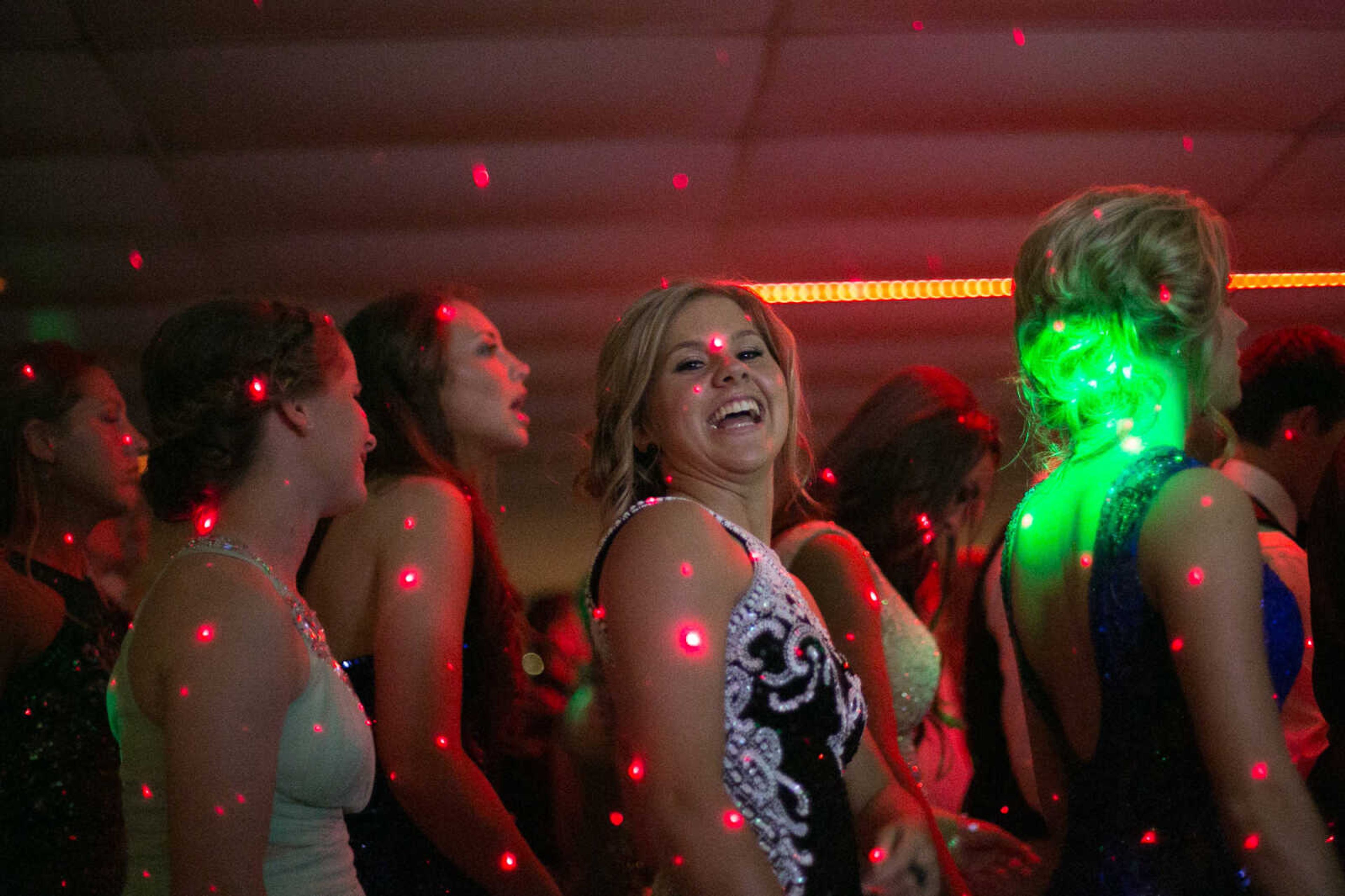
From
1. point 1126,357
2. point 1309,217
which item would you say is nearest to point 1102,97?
point 1309,217

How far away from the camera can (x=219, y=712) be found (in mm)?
1068

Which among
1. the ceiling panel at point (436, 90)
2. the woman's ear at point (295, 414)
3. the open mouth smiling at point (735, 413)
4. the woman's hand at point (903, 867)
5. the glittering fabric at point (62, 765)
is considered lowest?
the glittering fabric at point (62, 765)

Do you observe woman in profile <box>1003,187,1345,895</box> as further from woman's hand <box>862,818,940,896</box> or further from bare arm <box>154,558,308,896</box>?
bare arm <box>154,558,308,896</box>

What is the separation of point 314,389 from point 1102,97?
200cm

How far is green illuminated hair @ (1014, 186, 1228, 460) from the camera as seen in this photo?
4.24ft

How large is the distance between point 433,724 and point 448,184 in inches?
60.6

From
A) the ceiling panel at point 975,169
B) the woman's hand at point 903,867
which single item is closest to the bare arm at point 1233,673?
the woman's hand at point 903,867

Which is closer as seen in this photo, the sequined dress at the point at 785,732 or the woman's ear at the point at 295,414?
the sequined dress at the point at 785,732

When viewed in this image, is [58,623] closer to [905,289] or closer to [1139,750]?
[1139,750]

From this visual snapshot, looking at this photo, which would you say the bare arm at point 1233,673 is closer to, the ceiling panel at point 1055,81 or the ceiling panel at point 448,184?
the ceiling panel at point 1055,81

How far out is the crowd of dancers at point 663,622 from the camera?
1.11 metres

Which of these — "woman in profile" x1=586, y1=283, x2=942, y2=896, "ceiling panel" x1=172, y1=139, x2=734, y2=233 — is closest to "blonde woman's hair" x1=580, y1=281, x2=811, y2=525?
"woman in profile" x1=586, y1=283, x2=942, y2=896

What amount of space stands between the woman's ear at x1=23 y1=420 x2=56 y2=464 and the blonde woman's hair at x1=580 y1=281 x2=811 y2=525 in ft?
3.13

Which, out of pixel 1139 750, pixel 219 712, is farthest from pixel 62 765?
pixel 1139 750
